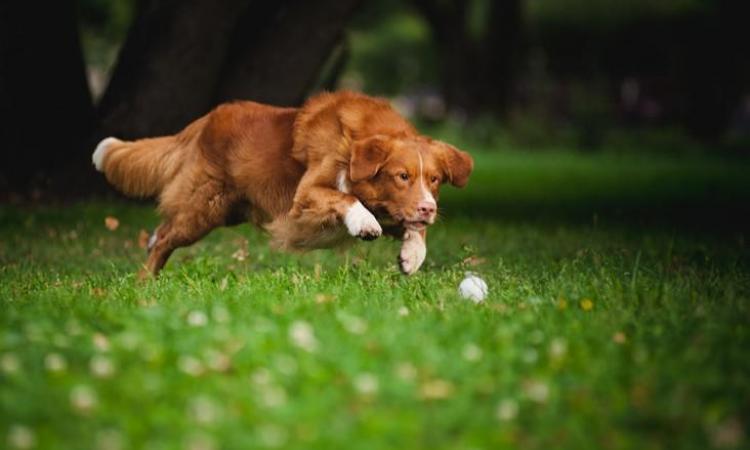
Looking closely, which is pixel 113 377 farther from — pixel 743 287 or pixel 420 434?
pixel 743 287

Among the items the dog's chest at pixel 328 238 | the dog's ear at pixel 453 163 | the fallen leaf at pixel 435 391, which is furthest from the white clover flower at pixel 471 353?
the dog's ear at pixel 453 163

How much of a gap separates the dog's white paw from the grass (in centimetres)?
13

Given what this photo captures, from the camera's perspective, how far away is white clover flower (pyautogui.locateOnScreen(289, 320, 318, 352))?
4547 mm

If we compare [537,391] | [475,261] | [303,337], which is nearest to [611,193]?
[475,261]

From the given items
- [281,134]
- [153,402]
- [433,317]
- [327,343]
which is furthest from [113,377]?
[281,134]

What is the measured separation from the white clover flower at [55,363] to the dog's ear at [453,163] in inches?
141

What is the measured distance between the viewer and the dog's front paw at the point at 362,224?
6953mm

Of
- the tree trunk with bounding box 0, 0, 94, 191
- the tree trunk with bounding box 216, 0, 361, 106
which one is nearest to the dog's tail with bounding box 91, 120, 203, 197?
the tree trunk with bounding box 0, 0, 94, 191

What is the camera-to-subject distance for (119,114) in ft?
39.7

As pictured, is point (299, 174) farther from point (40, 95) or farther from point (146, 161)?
point (40, 95)

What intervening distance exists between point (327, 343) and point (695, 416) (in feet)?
5.05

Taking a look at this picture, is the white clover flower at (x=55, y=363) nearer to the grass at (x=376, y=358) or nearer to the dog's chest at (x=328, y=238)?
the grass at (x=376, y=358)

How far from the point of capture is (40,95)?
12.0 m

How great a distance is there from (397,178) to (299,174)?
915mm
